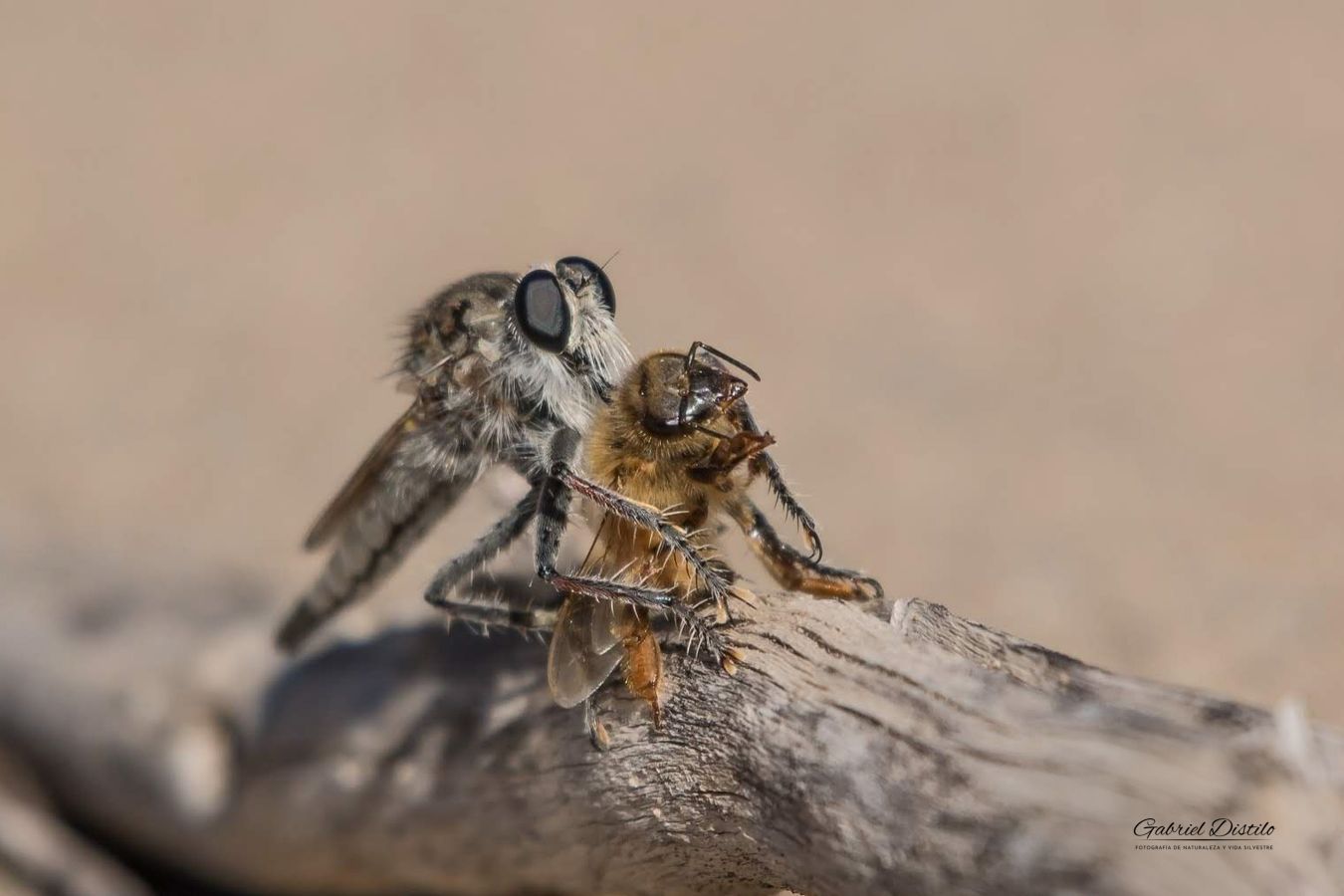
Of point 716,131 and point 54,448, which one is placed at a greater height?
point 716,131

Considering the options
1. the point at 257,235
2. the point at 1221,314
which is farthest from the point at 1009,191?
the point at 257,235

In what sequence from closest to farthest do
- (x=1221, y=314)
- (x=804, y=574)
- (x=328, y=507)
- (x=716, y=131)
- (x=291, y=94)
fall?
1. (x=804, y=574)
2. (x=328, y=507)
3. (x=1221, y=314)
4. (x=716, y=131)
5. (x=291, y=94)

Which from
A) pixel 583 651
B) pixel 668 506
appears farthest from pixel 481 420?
pixel 583 651

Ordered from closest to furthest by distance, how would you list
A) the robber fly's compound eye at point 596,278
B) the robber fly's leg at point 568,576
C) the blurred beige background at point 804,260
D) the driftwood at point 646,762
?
the driftwood at point 646,762
the robber fly's leg at point 568,576
the robber fly's compound eye at point 596,278
the blurred beige background at point 804,260

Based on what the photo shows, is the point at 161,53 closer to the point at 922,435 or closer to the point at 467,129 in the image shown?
the point at 467,129

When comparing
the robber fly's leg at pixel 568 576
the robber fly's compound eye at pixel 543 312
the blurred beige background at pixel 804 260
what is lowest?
the robber fly's leg at pixel 568 576

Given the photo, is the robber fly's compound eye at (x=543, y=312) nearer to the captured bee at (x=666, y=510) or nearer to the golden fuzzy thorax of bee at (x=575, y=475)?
the golden fuzzy thorax of bee at (x=575, y=475)

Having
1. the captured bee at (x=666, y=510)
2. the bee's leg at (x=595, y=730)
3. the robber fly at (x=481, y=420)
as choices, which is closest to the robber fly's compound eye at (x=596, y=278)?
the robber fly at (x=481, y=420)

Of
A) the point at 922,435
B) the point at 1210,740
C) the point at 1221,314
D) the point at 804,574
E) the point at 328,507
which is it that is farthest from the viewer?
the point at 1221,314

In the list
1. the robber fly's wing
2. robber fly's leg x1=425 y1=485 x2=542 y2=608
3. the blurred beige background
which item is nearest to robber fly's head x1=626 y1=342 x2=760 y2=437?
robber fly's leg x1=425 y1=485 x2=542 y2=608
